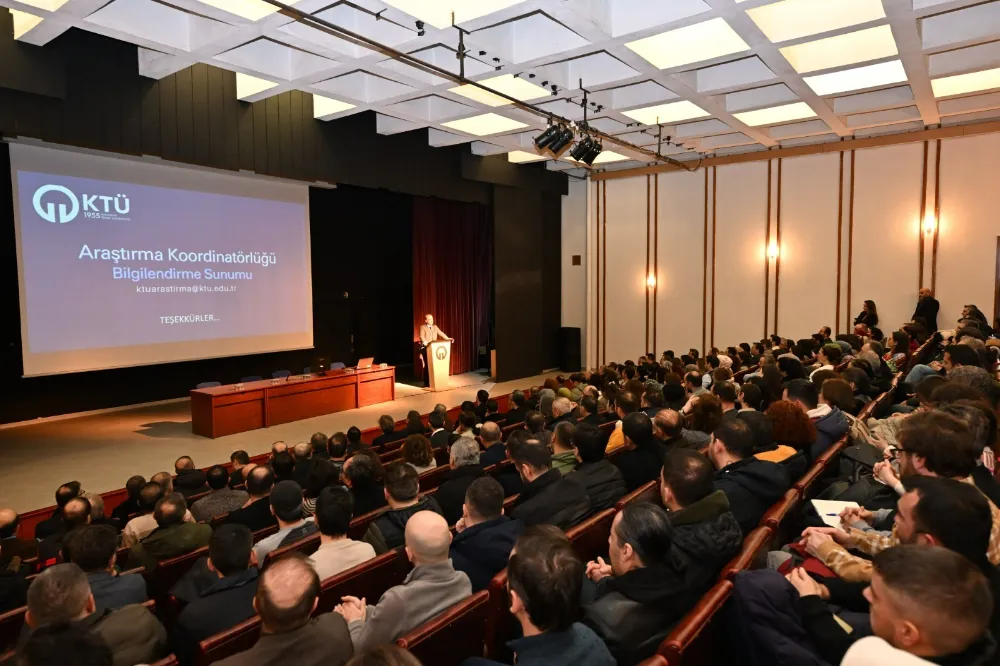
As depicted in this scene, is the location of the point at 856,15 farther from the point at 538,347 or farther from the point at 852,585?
the point at 538,347

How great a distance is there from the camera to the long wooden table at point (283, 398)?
728cm

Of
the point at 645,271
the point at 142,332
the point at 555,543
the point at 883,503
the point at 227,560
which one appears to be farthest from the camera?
the point at 645,271

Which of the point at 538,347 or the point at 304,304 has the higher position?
the point at 304,304

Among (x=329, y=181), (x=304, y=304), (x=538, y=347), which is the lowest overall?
(x=538, y=347)

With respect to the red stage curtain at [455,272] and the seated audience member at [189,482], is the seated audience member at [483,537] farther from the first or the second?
the red stage curtain at [455,272]

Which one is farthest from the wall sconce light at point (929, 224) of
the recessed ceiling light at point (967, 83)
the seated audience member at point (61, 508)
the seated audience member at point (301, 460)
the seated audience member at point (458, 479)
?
the seated audience member at point (61, 508)

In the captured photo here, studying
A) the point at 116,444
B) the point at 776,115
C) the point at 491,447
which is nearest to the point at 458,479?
the point at 491,447

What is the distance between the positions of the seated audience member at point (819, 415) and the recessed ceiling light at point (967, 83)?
17.9 ft

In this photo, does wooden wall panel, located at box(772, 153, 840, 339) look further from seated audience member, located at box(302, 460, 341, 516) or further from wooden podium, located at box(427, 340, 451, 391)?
seated audience member, located at box(302, 460, 341, 516)

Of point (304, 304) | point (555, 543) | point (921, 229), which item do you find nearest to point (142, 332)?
point (304, 304)

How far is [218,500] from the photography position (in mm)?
3646

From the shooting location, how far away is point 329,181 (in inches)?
321

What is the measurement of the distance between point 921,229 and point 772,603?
30.7ft

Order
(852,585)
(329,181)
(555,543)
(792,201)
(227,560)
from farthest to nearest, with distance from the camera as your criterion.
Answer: (792,201) < (329,181) < (227,560) < (852,585) < (555,543)
